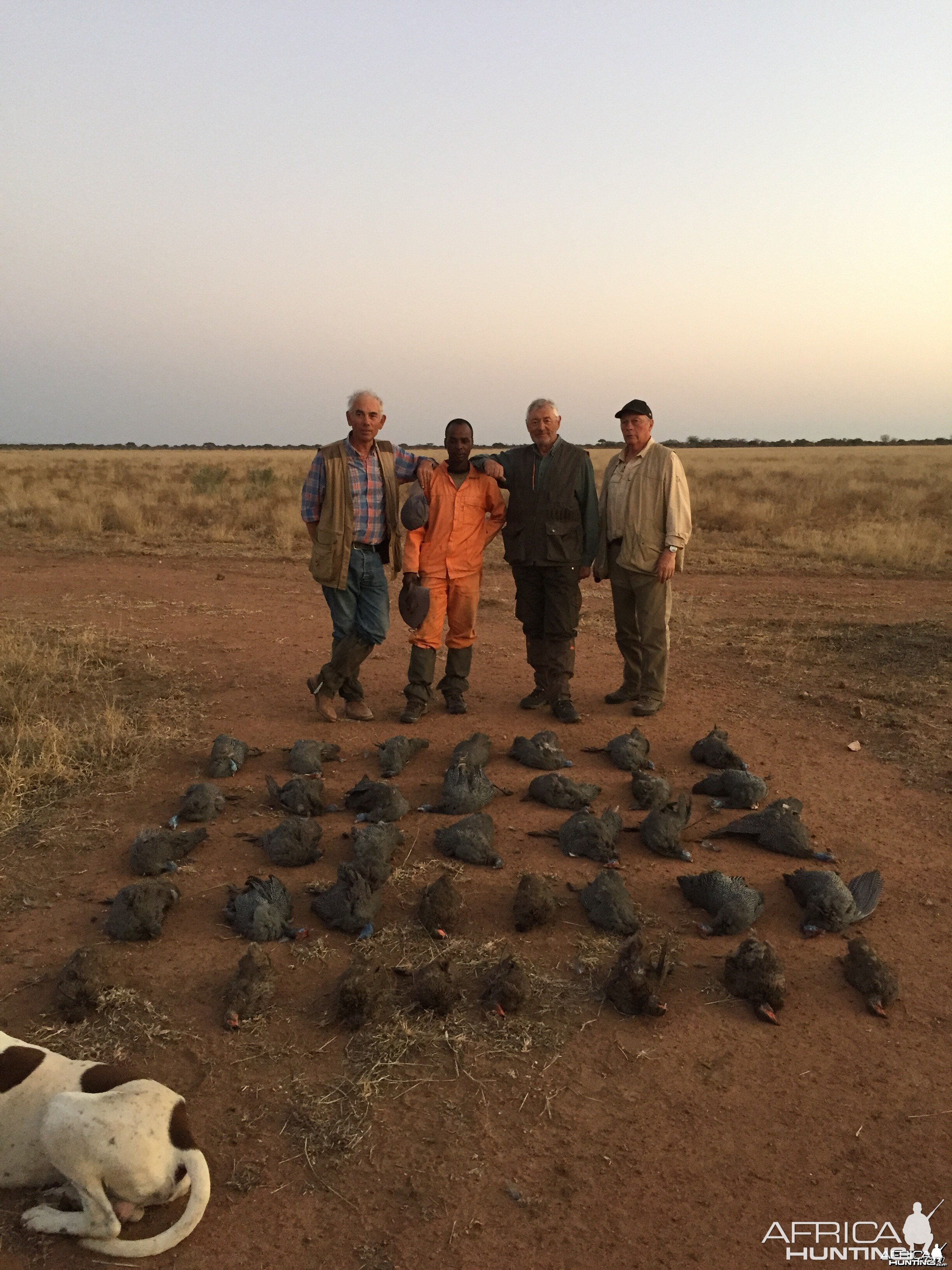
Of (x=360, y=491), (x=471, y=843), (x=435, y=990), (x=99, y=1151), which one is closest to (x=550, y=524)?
(x=360, y=491)

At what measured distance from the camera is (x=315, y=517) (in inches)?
262

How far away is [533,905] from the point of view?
14.0ft

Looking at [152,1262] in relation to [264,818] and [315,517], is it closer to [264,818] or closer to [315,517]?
[264,818]

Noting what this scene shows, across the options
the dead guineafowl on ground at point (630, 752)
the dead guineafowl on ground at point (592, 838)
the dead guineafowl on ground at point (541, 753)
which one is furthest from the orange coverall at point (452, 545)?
the dead guineafowl on ground at point (592, 838)

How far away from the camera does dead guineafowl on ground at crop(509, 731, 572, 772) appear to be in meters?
6.17

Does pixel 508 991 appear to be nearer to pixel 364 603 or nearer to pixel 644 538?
pixel 364 603

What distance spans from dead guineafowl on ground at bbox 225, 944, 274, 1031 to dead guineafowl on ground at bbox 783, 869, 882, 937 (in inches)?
105

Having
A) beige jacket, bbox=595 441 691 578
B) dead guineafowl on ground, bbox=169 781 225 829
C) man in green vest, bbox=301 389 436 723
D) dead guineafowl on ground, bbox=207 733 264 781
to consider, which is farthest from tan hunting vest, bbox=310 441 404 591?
dead guineafowl on ground, bbox=169 781 225 829

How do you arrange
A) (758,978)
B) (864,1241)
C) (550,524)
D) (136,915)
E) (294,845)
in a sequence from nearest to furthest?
(864,1241)
(758,978)
(136,915)
(294,845)
(550,524)

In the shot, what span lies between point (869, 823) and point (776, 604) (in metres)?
6.92

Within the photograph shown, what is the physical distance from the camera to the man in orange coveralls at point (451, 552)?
263 inches

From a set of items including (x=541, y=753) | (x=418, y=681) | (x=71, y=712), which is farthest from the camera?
(x=71, y=712)

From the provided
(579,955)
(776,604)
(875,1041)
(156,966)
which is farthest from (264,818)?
(776,604)

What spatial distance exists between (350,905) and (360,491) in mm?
3389
